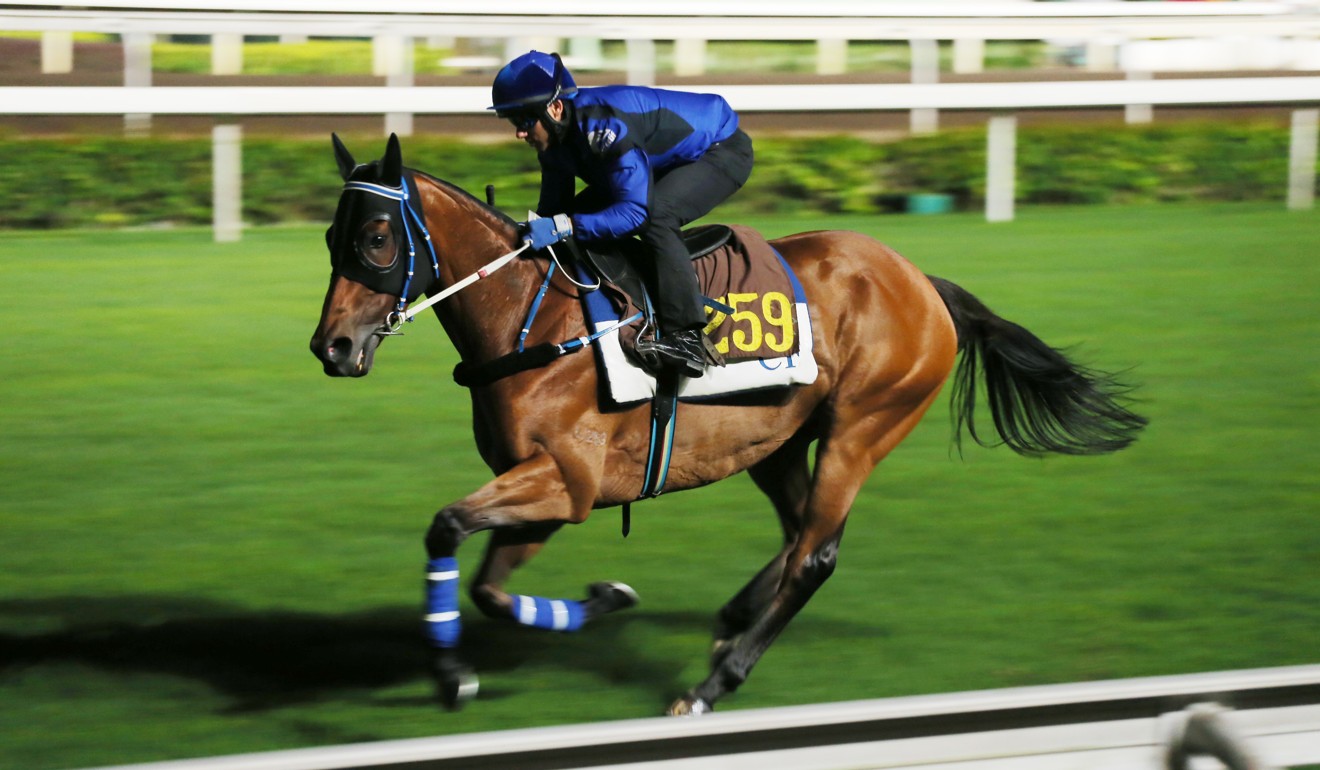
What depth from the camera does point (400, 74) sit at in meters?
14.8

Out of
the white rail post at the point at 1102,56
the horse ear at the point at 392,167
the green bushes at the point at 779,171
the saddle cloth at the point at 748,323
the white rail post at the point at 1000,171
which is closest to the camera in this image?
the horse ear at the point at 392,167

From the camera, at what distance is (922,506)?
6453 mm

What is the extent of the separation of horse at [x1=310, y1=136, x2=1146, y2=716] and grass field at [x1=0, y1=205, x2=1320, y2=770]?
0.97ft

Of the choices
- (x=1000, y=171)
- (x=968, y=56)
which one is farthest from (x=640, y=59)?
(x=968, y=56)

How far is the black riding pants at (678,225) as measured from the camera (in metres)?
4.29

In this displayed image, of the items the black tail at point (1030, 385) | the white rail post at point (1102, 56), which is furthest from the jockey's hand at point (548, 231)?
the white rail post at point (1102, 56)

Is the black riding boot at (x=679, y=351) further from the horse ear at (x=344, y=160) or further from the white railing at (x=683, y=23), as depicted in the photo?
the white railing at (x=683, y=23)

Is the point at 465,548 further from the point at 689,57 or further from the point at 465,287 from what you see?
the point at 689,57

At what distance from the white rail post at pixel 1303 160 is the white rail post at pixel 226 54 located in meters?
10.0

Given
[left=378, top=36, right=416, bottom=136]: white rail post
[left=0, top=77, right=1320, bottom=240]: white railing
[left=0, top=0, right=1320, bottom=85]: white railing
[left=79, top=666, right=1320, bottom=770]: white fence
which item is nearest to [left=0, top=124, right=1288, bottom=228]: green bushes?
[left=0, top=77, right=1320, bottom=240]: white railing

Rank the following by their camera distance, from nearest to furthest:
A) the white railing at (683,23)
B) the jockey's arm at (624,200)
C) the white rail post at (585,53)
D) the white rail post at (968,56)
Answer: the jockey's arm at (624,200), the white railing at (683,23), the white rail post at (585,53), the white rail post at (968,56)

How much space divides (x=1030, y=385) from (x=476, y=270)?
1953mm

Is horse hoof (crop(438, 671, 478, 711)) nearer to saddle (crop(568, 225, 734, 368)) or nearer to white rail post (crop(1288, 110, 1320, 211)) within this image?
saddle (crop(568, 225, 734, 368))

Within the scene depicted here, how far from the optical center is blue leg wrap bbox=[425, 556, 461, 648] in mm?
3967
